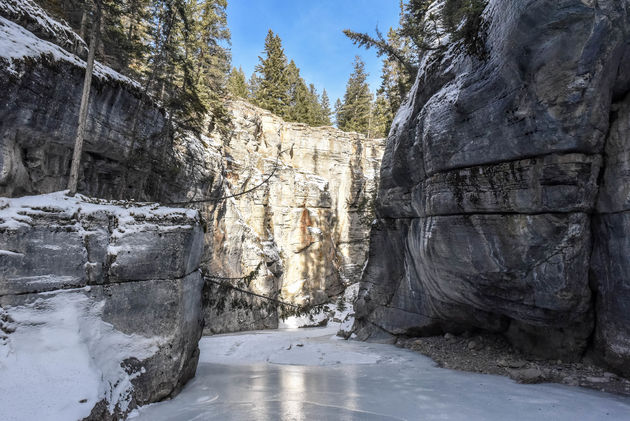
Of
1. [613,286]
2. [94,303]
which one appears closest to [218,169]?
[94,303]

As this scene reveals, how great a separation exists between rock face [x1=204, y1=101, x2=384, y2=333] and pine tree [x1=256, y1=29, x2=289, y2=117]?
333cm

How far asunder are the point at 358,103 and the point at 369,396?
38039 mm

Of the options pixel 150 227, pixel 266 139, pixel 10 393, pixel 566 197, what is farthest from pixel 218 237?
pixel 566 197

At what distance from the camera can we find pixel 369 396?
590 cm

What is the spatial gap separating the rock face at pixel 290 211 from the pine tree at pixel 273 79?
3.33 metres

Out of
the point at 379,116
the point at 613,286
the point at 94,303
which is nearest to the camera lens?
the point at 94,303

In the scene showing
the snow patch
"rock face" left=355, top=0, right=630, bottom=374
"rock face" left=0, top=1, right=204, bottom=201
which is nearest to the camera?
"rock face" left=355, top=0, right=630, bottom=374

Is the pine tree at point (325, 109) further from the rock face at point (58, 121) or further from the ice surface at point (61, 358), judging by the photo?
the ice surface at point (61, 358)

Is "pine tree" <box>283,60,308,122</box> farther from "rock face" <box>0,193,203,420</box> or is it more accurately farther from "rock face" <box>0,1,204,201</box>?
"rock face" <box>0,193,203,420</box>

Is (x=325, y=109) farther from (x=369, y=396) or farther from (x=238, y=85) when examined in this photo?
(x=369, y=396)

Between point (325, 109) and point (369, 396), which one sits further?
point (325, 109)

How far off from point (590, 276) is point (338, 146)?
2707cm

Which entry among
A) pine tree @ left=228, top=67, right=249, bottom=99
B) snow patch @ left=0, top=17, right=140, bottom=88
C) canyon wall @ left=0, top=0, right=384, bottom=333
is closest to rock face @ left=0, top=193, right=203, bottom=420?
canyon wall @ left=0, top=0, right=384, bottom=333

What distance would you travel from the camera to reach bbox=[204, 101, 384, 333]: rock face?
913 inches
